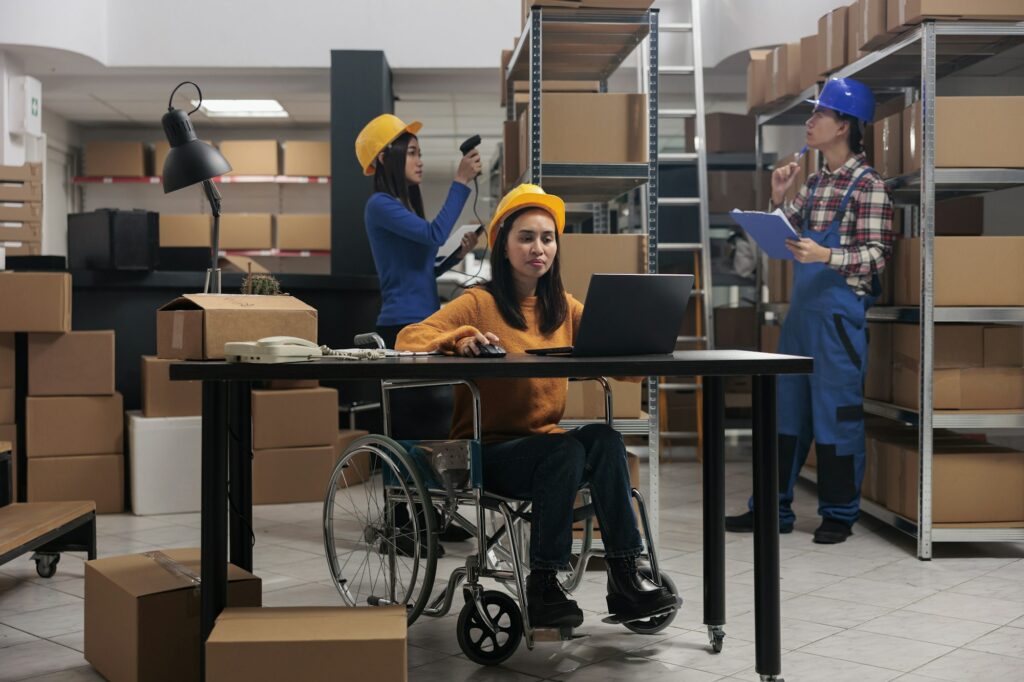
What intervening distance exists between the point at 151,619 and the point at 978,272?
3.07 meters

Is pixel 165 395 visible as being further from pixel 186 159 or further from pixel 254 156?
pixel 254 156

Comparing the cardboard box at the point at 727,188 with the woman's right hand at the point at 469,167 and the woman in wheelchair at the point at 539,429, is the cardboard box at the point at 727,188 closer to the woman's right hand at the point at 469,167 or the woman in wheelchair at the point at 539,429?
the woman's right hand at the point at 469,167

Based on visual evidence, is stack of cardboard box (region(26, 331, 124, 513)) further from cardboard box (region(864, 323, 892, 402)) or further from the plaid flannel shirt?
cardboard box (region(864, 323, 892, 402))

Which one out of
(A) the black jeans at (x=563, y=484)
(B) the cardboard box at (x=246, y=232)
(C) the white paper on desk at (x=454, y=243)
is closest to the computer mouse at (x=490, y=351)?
(A) the black jeans at (x=563, y=484)

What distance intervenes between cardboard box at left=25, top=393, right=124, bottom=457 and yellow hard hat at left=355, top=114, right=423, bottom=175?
5.47ft

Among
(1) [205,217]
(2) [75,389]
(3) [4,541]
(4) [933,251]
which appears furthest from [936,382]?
(1) [205,217]

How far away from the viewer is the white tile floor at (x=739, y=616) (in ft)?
8.52

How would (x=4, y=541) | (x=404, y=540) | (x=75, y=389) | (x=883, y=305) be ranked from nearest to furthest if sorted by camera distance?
(x=4, y=541)
(x=404, y=540)
(x=883, y=305)
(x=75, y=389)

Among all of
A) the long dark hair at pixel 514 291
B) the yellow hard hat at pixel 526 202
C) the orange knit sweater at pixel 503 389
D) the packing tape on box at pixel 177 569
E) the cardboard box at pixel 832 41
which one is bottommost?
the packing tape on box at pixel 177 569

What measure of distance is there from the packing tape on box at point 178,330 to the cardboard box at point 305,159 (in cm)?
721

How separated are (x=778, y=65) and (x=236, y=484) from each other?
3676 millimetres

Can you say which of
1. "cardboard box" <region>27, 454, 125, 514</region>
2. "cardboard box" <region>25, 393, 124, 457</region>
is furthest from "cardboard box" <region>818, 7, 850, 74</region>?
"cardboard box" <region>27, 454, 125, 514</region>

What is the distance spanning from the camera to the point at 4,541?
9.37 feet

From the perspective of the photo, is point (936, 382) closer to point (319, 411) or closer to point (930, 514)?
point (930, 514)
